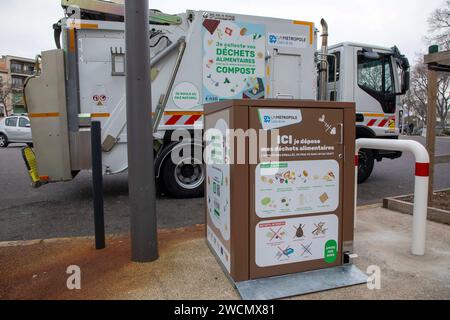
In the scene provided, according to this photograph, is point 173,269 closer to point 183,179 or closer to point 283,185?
point 283,185

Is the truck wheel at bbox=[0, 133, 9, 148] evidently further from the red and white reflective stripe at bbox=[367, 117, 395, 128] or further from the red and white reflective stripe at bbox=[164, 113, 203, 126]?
the red and white reflective stripe at bbox=[367, 117, 395, 128]

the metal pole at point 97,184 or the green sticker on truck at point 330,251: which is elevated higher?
the metal pole at point 97,184

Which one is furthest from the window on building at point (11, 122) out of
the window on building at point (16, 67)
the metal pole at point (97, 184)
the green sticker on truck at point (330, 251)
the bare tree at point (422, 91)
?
the window on building at point (16, 67)

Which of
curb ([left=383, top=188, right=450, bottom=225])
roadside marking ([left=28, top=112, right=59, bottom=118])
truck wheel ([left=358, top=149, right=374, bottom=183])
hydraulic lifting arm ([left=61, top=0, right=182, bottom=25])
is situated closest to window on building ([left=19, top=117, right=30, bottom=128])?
roadside marking ([left=28, top=112, right=59, bottom=118])

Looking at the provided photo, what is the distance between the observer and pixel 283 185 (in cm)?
282

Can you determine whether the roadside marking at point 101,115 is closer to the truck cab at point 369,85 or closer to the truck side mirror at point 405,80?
the truck cab at point 369,85

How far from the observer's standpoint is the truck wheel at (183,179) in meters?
6.04

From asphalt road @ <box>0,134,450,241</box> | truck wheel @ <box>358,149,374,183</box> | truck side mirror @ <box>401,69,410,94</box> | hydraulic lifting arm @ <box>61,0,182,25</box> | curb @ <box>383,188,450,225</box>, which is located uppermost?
hydraulic lifting arm @ <box>61,0,182,25</box>

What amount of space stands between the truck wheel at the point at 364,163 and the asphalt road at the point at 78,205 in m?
0.24

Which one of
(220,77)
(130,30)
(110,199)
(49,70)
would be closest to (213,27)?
(220,77)

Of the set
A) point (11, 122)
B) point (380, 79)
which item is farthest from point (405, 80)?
point (11, 122)

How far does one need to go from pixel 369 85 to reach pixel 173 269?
5.95 metres

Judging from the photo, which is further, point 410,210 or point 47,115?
point 47,115

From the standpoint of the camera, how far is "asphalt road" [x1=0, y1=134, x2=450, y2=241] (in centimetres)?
464
